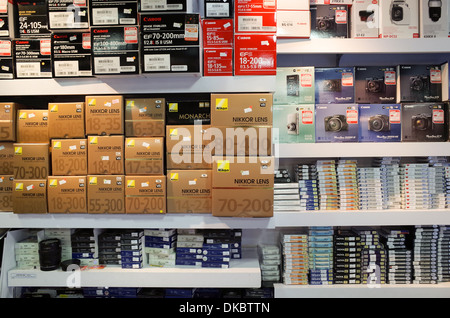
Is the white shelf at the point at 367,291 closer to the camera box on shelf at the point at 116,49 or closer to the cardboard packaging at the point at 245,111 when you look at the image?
the cardboard packaging at the point at 245,111

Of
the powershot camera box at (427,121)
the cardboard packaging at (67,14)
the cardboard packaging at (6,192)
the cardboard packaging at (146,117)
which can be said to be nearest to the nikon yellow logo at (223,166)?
the cardboard packaging at (146,117)

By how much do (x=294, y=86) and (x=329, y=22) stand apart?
0.57m

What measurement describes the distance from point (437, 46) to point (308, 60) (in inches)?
37.7

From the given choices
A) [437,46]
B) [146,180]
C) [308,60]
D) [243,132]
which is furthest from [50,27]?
[437,46]

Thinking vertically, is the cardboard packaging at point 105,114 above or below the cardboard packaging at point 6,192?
above

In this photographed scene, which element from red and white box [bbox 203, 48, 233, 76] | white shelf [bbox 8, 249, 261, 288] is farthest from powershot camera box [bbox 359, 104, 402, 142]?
white shelf [bbox 8, 249, 261, 288]

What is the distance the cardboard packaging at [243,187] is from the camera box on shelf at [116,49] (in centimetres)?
91

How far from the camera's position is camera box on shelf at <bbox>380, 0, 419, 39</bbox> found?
239cm

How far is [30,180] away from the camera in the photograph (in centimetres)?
230

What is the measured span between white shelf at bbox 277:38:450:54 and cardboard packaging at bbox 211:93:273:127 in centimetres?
48

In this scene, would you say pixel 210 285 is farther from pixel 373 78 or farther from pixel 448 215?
pixel 373 78

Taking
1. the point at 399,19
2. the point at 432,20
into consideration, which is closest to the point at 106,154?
the point at 399,19

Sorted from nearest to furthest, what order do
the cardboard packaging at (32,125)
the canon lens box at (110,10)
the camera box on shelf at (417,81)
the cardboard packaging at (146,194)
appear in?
1. the canon lens box at (110,10)
2. the cardboard packaging at (146,194)
3. the cardboard packaging at (32,125)
4. the camera box on shelf at (417,81)

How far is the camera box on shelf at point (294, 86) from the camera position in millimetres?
2432
